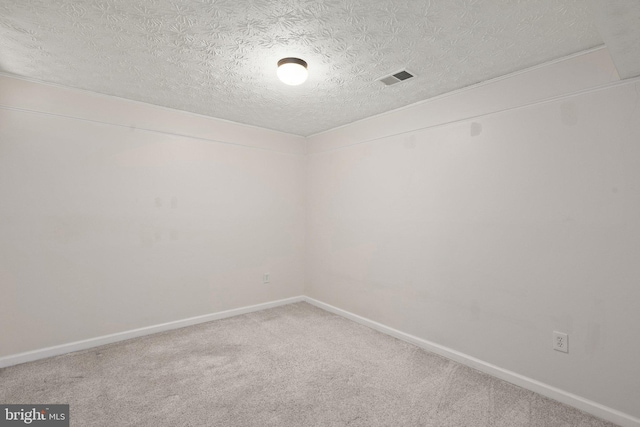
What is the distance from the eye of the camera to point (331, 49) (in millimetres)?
2127

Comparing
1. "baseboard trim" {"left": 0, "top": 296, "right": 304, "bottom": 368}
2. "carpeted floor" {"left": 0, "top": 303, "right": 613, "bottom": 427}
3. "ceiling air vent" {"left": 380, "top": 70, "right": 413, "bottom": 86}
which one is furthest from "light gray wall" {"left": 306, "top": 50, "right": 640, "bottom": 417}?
"baseboard trim" {"left": 0, "top": 296, "right": 304, "bottom": 368}

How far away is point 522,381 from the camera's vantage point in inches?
92.7

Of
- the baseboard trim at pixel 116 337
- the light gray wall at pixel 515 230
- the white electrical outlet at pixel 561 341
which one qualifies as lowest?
the baseboard trim at pixel 116 337

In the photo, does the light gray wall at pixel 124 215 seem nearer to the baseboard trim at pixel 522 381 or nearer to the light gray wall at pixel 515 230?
the light gray wall at pixel 515 230

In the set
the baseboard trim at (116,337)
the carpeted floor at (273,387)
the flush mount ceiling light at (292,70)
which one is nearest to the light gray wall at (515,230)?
the carpeted floor at (273,387)

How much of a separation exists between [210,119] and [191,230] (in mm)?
1368

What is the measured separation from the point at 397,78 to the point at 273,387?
2.68 meters

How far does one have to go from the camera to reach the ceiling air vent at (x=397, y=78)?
8.20 feet

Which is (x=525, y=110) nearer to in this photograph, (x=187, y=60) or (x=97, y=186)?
(x=187, y=60)

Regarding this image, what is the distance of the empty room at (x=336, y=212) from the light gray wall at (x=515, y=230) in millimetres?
16

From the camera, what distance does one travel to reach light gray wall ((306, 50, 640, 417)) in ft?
6.51

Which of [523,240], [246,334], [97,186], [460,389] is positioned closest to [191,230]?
[97,186]

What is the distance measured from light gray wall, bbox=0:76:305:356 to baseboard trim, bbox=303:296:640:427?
1896mm

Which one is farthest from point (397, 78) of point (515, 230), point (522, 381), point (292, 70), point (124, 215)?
point (124, 215)
